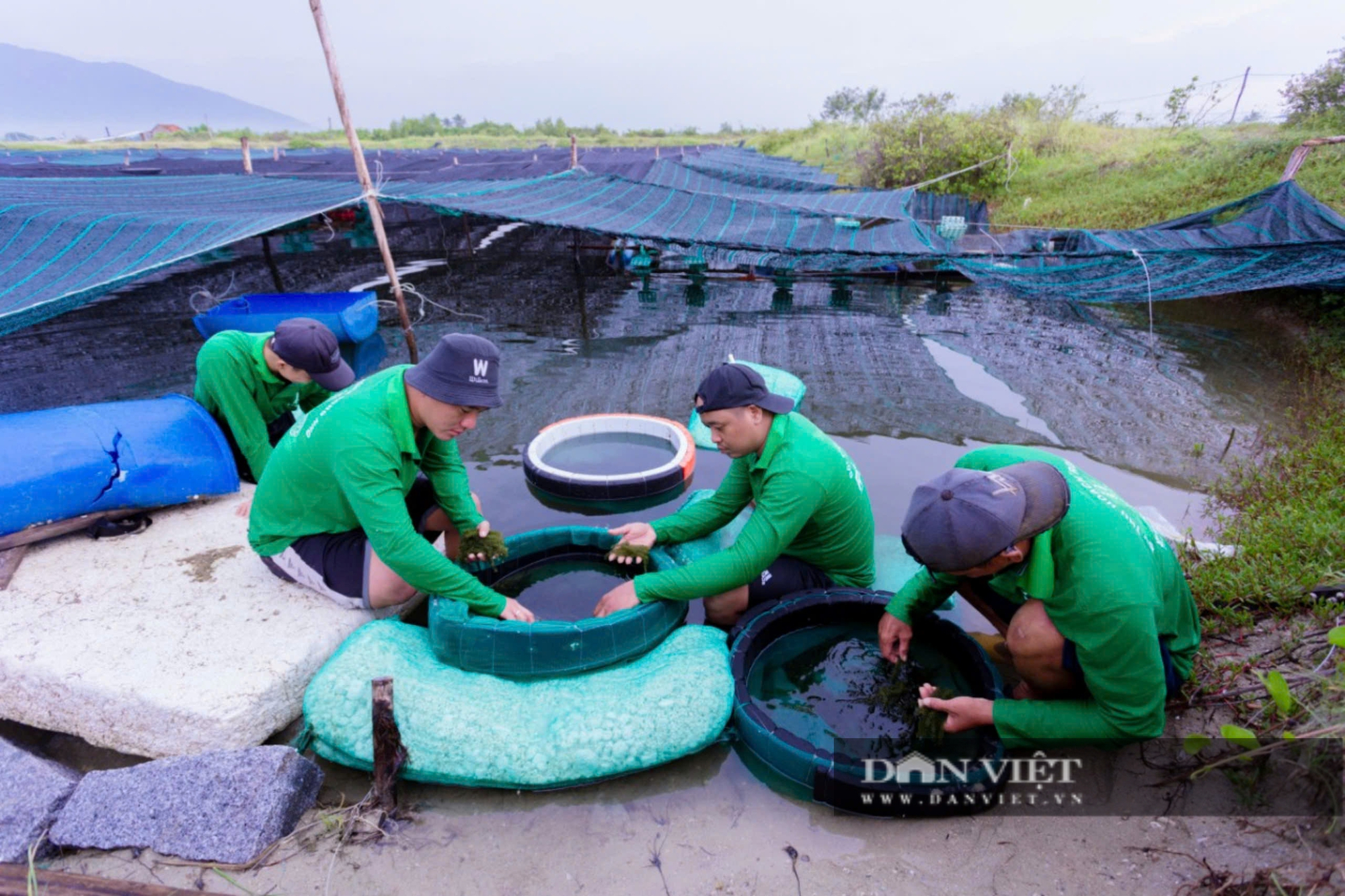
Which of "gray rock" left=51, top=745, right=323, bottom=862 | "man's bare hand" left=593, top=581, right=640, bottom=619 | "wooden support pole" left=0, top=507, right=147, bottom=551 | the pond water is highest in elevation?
"wooden support pole" left=0, top=507, right=147, bottom=551

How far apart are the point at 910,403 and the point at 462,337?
473cm

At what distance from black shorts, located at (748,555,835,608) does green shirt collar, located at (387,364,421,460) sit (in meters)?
1.58

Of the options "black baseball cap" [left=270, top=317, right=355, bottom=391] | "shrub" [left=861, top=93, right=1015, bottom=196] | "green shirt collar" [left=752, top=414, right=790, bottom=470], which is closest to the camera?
"green shirt collar" [left=752, top=414, right=790, bottom=470]

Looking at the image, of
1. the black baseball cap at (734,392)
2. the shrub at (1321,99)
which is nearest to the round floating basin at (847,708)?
the black baseball cap at (734,392)

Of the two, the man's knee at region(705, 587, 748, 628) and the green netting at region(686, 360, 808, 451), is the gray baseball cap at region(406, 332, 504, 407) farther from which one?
the green netting at region(686, 360, 808, 451)

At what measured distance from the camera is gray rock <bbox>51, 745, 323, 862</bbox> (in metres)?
2.07

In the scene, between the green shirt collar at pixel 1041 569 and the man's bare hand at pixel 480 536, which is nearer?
the green shirt collar at pixel 1041 569

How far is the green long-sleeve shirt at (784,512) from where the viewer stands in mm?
2582

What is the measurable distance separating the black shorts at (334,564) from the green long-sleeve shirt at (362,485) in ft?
0.12

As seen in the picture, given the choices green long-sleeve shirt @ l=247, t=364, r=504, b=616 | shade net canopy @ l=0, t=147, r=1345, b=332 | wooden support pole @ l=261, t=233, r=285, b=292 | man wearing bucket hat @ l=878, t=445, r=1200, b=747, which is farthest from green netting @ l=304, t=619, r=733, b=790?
wooden support pole @ l=261, t=233, r=285, b=292

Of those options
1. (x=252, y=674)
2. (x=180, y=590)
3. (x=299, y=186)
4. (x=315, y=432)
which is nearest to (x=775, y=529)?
(x=315, y=432)

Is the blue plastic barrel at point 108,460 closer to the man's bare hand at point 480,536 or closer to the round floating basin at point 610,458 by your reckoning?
the man's bare hand at point 480,536

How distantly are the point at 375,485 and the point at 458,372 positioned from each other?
20.7 inches

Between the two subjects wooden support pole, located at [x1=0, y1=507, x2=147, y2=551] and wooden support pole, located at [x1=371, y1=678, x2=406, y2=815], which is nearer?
wooden support pole, located at [x1=371, y1=678, x2=406, y2=815]
